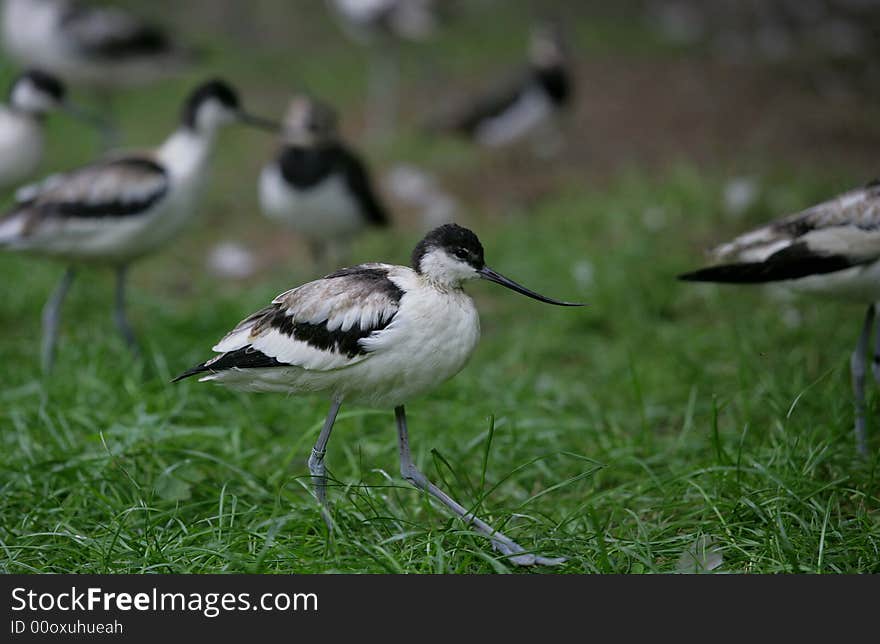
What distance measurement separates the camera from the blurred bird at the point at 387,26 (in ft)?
31.9

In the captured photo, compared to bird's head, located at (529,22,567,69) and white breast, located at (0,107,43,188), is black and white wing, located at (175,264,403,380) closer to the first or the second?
white breast, located at (0,107,43,188)

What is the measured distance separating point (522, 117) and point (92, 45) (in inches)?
149

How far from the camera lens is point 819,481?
142 inches

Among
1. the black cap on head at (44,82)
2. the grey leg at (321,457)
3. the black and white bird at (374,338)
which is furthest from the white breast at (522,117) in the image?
the grey leg at (321,457)

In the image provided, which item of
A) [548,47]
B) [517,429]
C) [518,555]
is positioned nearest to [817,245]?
[517,429]

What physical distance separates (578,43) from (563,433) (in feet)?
28.9

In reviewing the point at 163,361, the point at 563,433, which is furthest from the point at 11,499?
the point at 563,433

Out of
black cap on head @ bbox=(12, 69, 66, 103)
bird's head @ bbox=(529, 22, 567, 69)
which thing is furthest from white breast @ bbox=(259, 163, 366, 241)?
bird's head @ bbox=(529, 22, 567, 69)

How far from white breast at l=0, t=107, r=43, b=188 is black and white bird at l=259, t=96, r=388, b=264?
1652mm

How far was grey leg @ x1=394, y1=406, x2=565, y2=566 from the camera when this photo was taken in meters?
3.07

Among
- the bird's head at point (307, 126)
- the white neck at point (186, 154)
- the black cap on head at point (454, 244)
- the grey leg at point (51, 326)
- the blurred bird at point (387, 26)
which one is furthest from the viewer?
the blurred bird at point (387, 26)

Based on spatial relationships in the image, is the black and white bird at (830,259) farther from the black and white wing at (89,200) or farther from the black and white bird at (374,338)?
the black and white wing at (89,200)

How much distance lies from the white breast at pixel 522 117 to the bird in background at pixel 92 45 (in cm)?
298

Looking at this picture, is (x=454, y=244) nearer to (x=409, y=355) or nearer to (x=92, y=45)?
(x=409, y=355)
